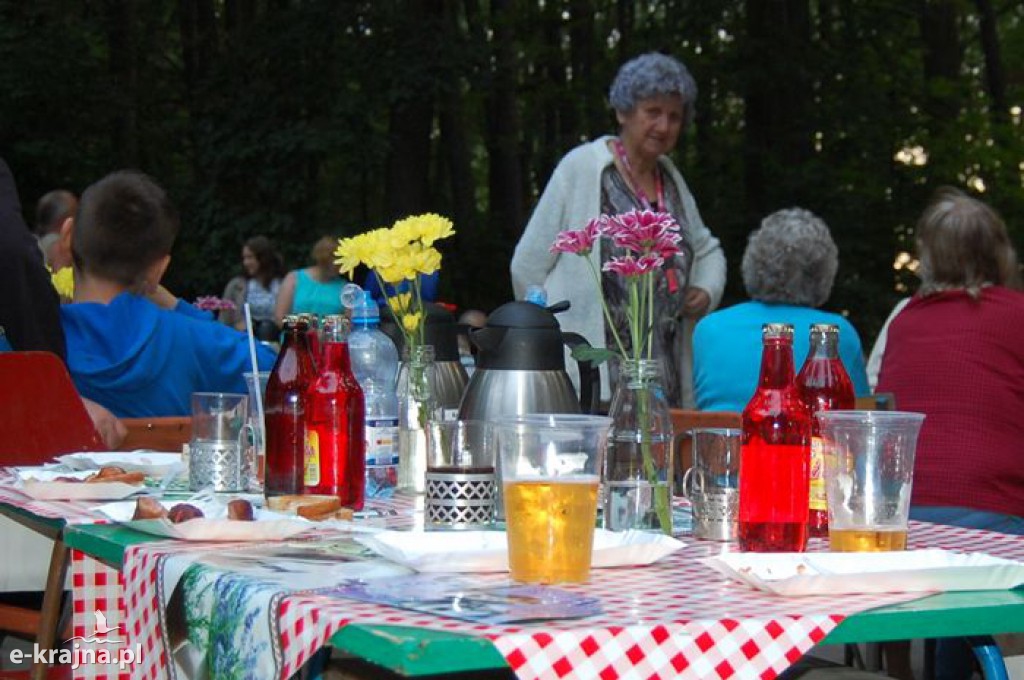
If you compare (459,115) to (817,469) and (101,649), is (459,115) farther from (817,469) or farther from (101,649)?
(817,469)

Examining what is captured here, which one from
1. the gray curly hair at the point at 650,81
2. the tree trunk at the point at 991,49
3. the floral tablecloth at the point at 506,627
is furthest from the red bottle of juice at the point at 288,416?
the tree trunk at the point at 991,49

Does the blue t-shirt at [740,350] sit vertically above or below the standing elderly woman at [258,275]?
below

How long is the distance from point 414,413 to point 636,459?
2.55ft

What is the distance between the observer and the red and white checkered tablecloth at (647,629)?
157 centimetres

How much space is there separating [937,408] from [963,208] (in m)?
0.62

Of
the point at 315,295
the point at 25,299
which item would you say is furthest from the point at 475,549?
the point at 315,295

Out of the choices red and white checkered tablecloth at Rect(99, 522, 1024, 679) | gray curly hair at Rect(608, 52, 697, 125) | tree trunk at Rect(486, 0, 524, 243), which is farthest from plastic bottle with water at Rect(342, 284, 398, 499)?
tree trunk at Rect(486, 0, 524, 243)

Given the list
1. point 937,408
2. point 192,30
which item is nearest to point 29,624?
point 937,408

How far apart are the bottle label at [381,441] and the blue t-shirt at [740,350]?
2056mm

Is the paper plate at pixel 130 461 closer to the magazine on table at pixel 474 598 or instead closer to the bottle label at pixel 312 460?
the bottle label at pixel 312 460

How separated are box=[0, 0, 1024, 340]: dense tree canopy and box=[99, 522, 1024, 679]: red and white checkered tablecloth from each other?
592 inches

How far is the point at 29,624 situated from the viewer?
3377 mm

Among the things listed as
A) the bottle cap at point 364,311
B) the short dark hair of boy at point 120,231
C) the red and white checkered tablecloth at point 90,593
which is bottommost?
the red and white checkered tablecloth at point 90,593

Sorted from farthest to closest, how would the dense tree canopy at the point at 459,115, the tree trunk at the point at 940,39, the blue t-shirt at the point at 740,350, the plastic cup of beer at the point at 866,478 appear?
the tree trunk at the point at 940,39
the dense tree canopy at the point at 459,115
the blue t-shirt at the point at 740,350
the plastic cup of beer at the point at 866,478
